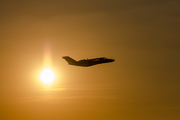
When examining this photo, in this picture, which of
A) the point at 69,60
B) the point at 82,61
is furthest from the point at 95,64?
the point at 69,60

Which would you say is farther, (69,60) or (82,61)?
(69,60)

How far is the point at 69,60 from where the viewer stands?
157m

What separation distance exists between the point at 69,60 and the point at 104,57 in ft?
81.6

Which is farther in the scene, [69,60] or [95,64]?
[69,60]

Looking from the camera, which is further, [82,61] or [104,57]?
[104,57]

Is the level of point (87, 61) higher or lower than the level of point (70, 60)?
lower

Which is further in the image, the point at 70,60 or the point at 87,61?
the point at 70,60

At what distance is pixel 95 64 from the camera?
483ft

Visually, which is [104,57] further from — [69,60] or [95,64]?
[69,60]

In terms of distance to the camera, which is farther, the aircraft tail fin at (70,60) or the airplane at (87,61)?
the aircraft tail fin at (70,60)

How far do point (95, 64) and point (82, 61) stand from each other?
9.41m

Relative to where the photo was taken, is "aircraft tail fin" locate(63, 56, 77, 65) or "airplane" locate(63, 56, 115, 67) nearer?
"airplane" locate(63, 56, 115, 67)

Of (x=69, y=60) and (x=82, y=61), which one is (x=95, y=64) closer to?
(x=82, y=61)
